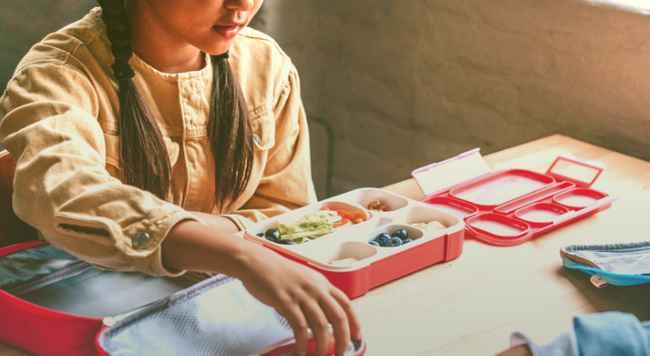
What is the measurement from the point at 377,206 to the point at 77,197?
58 centimetres

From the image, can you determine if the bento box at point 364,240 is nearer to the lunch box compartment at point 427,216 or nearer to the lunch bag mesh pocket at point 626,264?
the lunch box compartment at point 427,216

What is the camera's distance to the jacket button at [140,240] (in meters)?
0.74

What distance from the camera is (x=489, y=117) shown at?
2047 millimetres

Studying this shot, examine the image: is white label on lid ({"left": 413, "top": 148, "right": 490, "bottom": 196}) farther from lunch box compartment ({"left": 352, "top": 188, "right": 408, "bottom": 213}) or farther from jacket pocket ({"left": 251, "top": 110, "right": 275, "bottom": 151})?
jacket pocket ({"left": 251, "top": 110, "right": 275, "bottom": 151})

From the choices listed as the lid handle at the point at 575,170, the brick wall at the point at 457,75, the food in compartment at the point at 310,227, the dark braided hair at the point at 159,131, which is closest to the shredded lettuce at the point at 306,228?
the food in compartment at the point at 310,227

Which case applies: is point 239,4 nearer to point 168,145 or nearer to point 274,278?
point 168,145

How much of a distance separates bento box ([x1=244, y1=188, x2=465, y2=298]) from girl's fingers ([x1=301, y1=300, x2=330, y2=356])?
239 mm

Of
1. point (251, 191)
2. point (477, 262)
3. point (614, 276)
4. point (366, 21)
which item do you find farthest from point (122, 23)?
point (366, 21)

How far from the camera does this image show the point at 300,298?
2.24ft

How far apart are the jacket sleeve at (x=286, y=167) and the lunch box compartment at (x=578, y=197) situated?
0.54m

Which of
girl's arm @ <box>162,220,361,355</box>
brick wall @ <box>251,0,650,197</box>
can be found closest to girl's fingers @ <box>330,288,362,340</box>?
girl's arm @ <box>162,220,361,355</box>

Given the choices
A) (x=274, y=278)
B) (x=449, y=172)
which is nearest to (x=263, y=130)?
(x=449, y=172)

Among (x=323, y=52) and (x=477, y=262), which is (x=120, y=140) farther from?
(x=323, y=52)

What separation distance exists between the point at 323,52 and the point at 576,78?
1.21m
